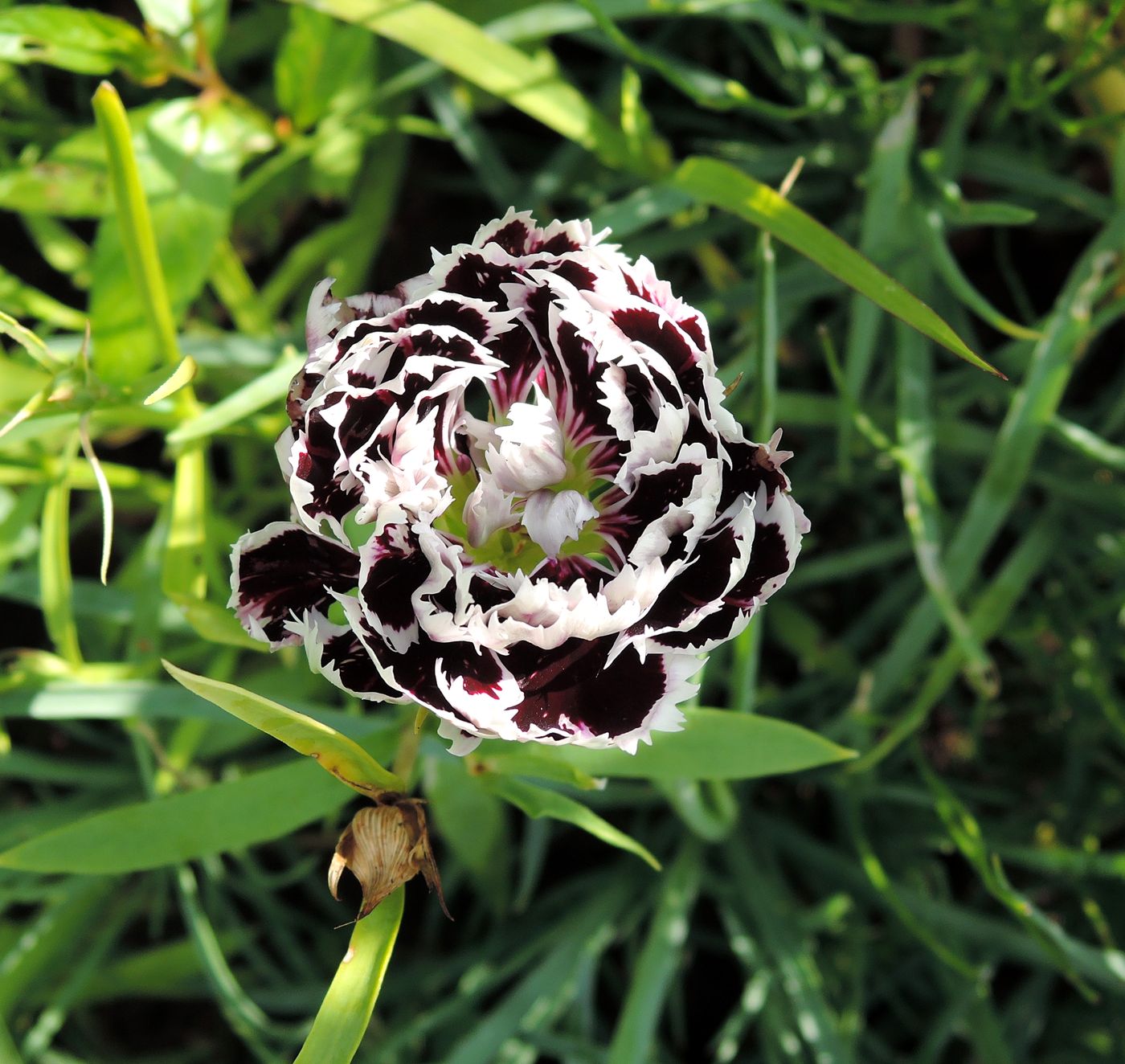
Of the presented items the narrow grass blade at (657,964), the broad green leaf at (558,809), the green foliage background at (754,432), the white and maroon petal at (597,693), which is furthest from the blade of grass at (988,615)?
the white and maroon petal at (597,693)

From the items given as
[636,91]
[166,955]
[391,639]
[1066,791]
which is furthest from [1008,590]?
[166,955]

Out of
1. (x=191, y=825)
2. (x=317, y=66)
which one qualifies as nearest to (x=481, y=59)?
(x=317, y=66)

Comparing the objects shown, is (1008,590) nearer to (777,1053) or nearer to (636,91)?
(777,1053)

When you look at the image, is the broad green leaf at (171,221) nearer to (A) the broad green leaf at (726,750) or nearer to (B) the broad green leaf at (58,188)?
(B) the broad green leaf at (58,188)

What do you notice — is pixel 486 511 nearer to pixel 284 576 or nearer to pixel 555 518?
pixel 555 518

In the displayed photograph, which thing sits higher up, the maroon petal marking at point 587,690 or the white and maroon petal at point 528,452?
the white and maroon petal at point 528,452

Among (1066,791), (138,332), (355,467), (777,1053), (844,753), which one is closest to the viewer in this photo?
(355,467)
